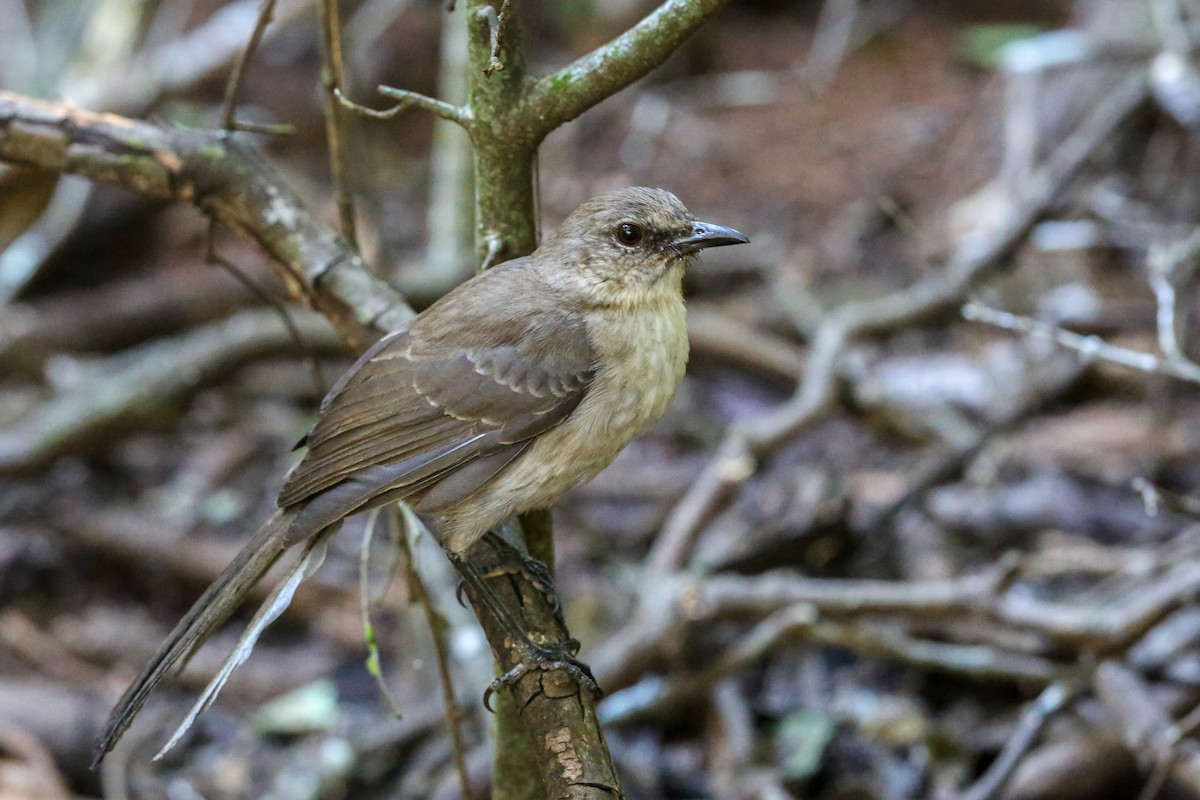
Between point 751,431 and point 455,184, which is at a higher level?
point 455,184

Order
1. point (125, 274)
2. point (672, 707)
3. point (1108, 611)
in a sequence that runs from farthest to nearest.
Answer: point (125, 274), point (672, 707), point (1108, 611)

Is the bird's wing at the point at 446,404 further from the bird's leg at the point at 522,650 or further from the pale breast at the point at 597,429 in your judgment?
the bird's leg at the point at 522,650

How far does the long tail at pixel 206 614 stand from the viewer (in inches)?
106

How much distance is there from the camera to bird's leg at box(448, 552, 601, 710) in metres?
2.63

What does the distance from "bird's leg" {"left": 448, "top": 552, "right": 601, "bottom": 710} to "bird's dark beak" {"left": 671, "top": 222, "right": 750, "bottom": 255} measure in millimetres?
1060

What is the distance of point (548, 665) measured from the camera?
8.64 ft

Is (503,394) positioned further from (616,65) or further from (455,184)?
(455,184)

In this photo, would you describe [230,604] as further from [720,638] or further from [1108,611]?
[1108,611]

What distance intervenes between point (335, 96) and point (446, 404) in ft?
3.14

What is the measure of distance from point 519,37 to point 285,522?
4.35 feet

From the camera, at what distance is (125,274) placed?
778 cm

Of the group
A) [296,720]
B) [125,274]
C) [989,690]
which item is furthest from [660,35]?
[125,274]

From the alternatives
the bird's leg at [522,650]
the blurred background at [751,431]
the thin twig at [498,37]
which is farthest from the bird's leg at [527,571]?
the thin twig at [498,37]

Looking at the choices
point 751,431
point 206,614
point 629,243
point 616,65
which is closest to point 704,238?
point 629,243
